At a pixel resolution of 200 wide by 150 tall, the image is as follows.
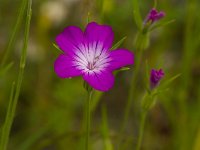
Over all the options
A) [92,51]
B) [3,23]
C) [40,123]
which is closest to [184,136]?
[40,123]

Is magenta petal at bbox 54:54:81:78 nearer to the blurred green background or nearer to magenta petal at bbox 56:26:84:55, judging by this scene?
magenta petal at bbox 56:26:84:55

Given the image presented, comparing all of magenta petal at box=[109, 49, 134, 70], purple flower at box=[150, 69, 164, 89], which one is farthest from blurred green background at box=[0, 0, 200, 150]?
magenta petal at box=[109, 49, 134, 70]

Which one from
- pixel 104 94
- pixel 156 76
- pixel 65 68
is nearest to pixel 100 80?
pixel 65 68

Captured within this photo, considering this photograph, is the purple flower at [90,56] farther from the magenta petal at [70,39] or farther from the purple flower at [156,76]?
the purple flower at [156,76]

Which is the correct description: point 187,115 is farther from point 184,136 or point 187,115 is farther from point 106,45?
point 106,45

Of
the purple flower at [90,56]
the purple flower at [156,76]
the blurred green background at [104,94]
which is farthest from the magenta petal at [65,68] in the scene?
the blurred green background at [104,94]

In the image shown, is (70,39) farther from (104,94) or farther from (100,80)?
(104,94)
